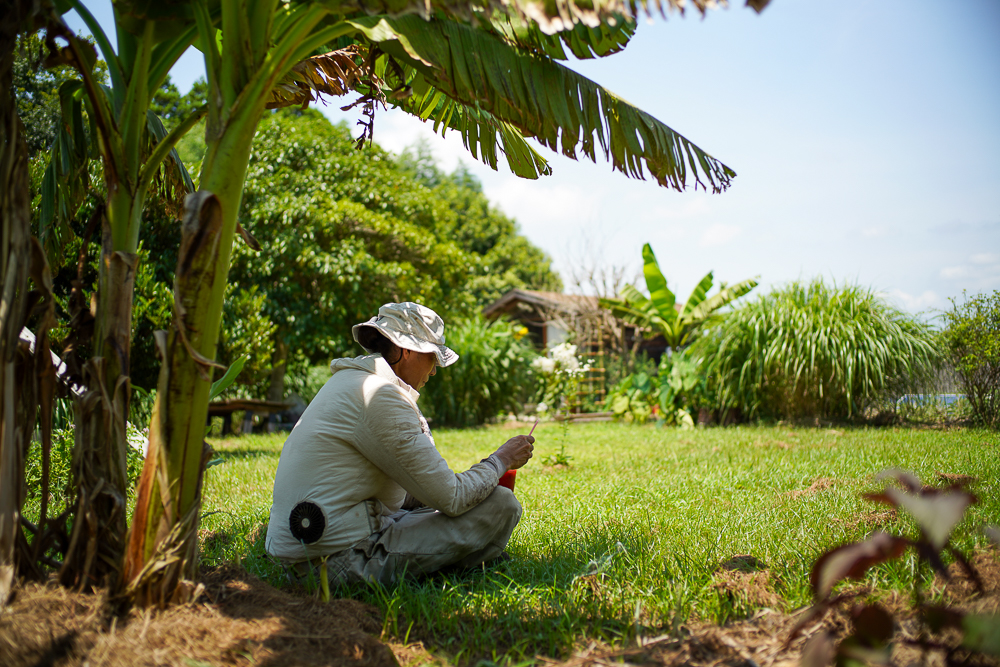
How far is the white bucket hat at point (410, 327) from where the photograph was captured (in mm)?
2939

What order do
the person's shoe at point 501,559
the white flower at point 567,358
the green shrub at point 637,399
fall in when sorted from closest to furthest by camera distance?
the person's shoe at point 501,559
the white flower at point 567,358
the green shrub at point 637,399

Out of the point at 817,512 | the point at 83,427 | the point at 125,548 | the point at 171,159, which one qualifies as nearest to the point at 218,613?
the point at 125,548

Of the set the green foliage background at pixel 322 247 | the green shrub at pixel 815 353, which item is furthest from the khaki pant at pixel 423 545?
the green shrub at pixel 815 353

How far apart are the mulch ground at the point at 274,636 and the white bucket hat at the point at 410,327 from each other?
1.17 meters

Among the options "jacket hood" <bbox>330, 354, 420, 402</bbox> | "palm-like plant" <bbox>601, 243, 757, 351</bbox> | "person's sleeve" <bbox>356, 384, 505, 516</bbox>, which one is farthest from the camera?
"palm-like plant" <bbox>601, 243, 757, 351</bbox>

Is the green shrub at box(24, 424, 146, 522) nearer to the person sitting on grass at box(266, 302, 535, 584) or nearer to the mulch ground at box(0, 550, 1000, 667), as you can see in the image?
the person sitting on grass at box(266, 302, 535, 584)

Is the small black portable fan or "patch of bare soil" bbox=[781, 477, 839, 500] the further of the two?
"patch of bare soil" bbox=[781, 477, 839, 500]

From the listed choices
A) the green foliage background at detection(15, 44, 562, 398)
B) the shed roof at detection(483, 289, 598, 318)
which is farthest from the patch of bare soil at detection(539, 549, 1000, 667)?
the shed roof at detection(483, 289, 598, 318)

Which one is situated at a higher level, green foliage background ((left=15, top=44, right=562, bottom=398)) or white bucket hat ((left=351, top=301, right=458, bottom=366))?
green foliage background ((left=15, top=44, right=562, bottom=398))

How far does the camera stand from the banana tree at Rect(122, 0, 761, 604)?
197 centimetres

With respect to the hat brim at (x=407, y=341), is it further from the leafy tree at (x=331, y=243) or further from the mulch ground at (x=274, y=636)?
the leafy tree at (x=331, y=243)

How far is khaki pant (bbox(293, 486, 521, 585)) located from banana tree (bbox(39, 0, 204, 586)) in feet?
3.04

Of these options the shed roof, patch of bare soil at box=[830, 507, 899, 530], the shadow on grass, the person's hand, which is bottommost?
the shadow on grass

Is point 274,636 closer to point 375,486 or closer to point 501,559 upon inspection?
point 375,486
